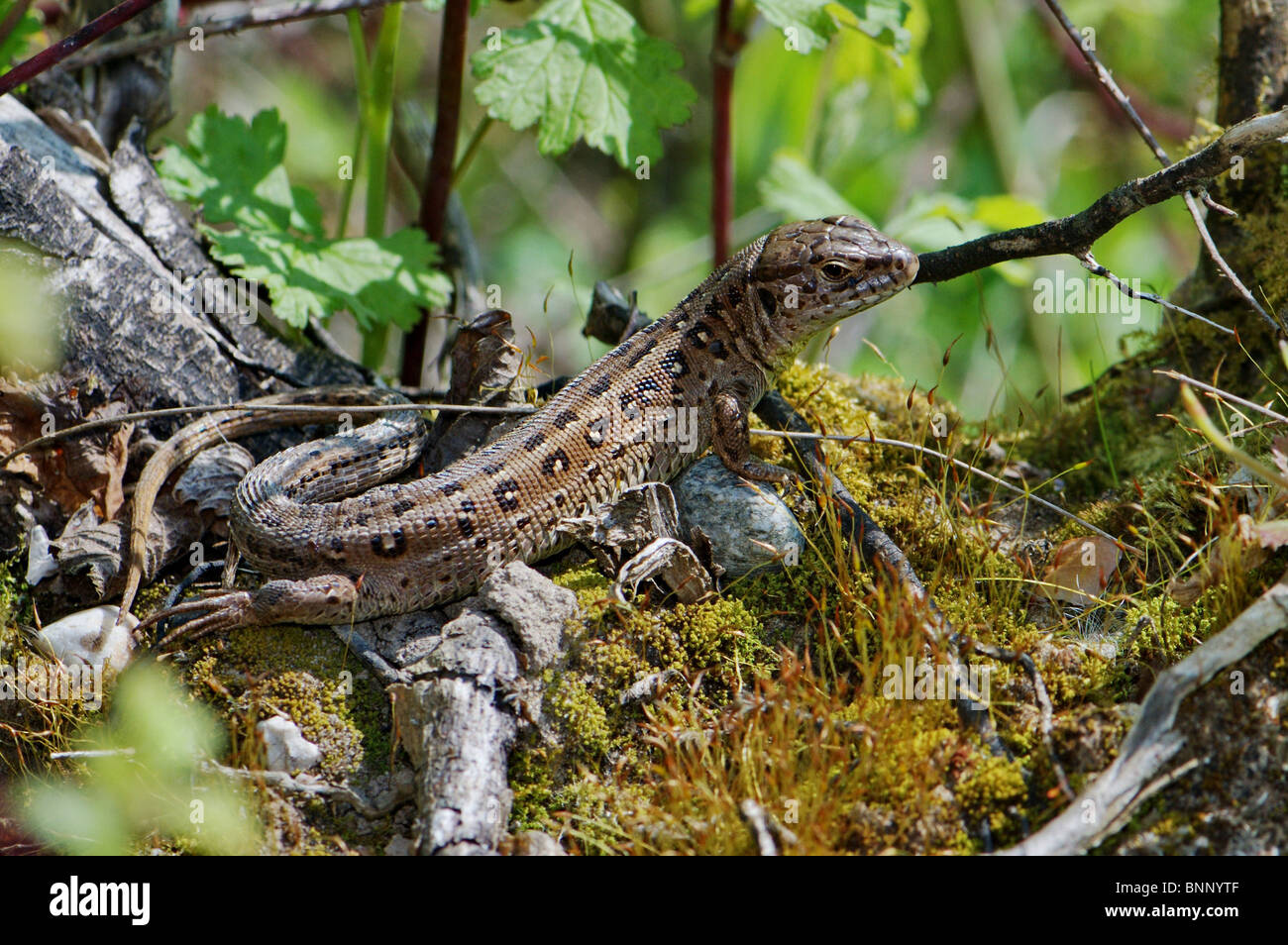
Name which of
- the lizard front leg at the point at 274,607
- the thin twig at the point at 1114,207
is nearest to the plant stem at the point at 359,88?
the lizard front leg at the point at 274,607

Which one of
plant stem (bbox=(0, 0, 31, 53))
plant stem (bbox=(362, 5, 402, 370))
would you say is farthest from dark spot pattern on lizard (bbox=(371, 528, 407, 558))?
plant stem (bbox=(0, 0, 31, 53))

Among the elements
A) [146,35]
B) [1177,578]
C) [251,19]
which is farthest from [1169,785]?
[146,35]

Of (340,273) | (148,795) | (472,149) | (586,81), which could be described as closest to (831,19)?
(586,81)

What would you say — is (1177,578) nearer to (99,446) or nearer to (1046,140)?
(99,446)

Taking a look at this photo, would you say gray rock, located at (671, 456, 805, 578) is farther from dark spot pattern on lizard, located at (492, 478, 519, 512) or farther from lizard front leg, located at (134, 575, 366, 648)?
lizard front leg, located at (134, 575, 366, 648)

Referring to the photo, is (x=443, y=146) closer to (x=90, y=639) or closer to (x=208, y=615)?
(x=208, y=615)

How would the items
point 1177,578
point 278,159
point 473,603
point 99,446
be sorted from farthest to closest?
point 278,159
point 99,446
point 473,603
point 1177,578
